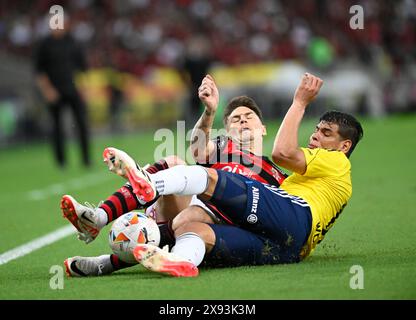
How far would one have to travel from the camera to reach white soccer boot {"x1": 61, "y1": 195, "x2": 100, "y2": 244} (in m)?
5.81

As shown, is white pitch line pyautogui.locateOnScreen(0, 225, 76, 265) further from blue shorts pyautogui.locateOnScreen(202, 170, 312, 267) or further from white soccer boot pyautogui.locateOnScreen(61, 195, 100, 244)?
blue shorts pyautogui.locateOnScreen(202, 170, 312, 267)

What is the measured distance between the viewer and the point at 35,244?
823 cm

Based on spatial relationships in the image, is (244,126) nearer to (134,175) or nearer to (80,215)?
(134,175)

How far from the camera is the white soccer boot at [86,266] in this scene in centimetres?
616

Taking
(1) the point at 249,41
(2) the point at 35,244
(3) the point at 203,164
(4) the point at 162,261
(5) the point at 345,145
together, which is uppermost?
(1) the point at 249,41

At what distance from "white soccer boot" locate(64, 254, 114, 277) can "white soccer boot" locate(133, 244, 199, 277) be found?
2.38ft

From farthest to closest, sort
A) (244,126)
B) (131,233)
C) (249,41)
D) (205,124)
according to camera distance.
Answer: (249,41) < (244,126) < (205,124) < (131,233)

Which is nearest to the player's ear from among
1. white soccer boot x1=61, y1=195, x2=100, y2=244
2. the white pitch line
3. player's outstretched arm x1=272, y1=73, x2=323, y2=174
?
player's outstretched arm x1=272, y1=73, x2=323, y2=174

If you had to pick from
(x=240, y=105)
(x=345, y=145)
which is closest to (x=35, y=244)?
(x=240, y=105)

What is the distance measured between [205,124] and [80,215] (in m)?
1.19

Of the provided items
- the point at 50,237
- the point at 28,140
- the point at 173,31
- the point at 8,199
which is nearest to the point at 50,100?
the point at 8,199

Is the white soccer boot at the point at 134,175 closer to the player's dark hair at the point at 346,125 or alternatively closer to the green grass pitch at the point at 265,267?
the green grass pitch at the point at 265,267

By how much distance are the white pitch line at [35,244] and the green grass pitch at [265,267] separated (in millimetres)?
95
